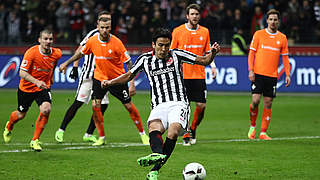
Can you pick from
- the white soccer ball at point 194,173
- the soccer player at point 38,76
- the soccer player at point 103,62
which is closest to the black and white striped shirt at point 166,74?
the white soccer ball at point 194,173

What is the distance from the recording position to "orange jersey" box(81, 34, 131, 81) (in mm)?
11062

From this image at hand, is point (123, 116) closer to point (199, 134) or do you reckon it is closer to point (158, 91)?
point (199, 134)

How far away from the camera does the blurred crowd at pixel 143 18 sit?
21.6m

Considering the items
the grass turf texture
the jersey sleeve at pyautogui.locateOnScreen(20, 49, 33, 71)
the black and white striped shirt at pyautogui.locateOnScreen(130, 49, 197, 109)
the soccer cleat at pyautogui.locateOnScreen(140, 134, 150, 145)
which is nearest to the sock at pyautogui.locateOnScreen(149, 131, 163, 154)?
the black and white striped shirt at pyautogui.locateOnScreen(130, 49, 197, 109)

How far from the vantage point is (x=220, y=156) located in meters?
9.69

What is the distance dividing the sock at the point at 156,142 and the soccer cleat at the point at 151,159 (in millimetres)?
258

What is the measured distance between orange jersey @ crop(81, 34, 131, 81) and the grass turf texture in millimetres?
1246

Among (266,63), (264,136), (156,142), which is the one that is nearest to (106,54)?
(266,63)

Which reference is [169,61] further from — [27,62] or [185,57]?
[27,62]

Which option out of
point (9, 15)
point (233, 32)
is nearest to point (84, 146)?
point (233, 32)

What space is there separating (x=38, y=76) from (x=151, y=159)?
14.1 ft

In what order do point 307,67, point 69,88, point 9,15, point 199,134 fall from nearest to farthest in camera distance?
point 199,134, point 307,67, point 69,88, point 9,15

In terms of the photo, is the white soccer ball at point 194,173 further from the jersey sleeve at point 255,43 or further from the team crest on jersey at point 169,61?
the jersey sleeve at point 255,43

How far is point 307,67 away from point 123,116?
638cm
